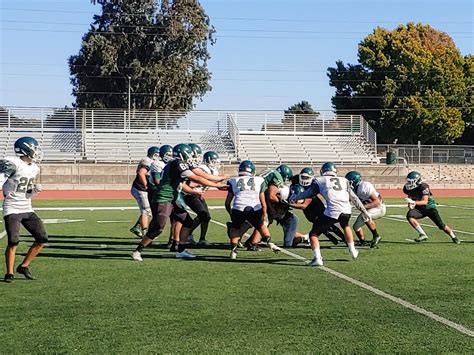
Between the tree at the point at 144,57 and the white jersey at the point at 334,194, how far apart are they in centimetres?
4383

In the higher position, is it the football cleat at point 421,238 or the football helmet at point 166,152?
the football helmet at point 166,152

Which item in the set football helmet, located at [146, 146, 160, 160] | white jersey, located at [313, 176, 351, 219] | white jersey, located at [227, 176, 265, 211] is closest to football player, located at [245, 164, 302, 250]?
white jersey, located at [227, 176, 265, 211]

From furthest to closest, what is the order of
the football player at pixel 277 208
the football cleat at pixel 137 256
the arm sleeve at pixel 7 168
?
the football player at pixel 277 208 < the football cleat at pixel 137 256 < the arm sleeve at pixel 7 168

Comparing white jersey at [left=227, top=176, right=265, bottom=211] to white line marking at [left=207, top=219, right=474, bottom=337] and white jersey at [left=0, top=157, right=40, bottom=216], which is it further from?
Result: white jersey at [left=0, top=157, right=40, bottom=216]

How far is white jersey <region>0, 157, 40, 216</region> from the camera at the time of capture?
848cm

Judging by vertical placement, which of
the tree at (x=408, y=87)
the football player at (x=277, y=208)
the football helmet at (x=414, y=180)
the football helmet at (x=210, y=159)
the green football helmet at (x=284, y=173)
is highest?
the tree at (x=408, y=87)

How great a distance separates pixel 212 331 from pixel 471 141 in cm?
6034

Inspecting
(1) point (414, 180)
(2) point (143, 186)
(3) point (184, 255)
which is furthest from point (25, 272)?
(1) point (414, 180)

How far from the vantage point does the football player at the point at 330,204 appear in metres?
9.94

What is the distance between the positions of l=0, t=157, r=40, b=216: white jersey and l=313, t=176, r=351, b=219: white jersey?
13.6 ft

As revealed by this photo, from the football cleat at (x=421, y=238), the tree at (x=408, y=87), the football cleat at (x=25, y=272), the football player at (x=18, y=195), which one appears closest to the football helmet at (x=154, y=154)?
the football player at (x=18, y=195)

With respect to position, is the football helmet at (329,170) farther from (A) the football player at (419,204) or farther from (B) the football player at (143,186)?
(B) the football player at (143,186)

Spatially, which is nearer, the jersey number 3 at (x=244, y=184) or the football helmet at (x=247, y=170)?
the jersey number 3 at (x=244, y=184)

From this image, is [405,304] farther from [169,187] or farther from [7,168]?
[7,168]
